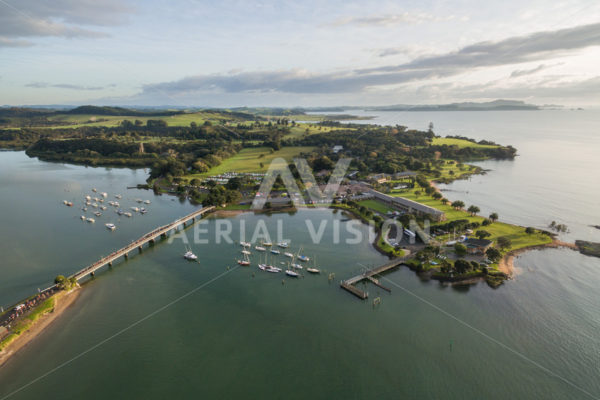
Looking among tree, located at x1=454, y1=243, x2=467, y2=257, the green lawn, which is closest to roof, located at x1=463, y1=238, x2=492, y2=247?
tree, located at x1=454, y1=243, x2=467, y2=257

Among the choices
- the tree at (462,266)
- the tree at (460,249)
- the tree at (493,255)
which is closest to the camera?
the tree at (462,266)

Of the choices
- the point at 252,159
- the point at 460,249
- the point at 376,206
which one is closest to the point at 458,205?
the point at 376,206

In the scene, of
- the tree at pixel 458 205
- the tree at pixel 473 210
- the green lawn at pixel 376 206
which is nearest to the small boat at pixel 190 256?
the green lawn at pixel 376 206

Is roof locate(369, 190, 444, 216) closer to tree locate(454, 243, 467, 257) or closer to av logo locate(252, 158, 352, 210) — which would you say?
av logo locate(252, 158, 352, 210)

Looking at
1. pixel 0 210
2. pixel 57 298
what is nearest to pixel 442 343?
pixel 57 298

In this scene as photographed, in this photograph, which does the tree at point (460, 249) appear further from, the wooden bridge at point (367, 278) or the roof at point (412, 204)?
the roof at point (412, 204)
